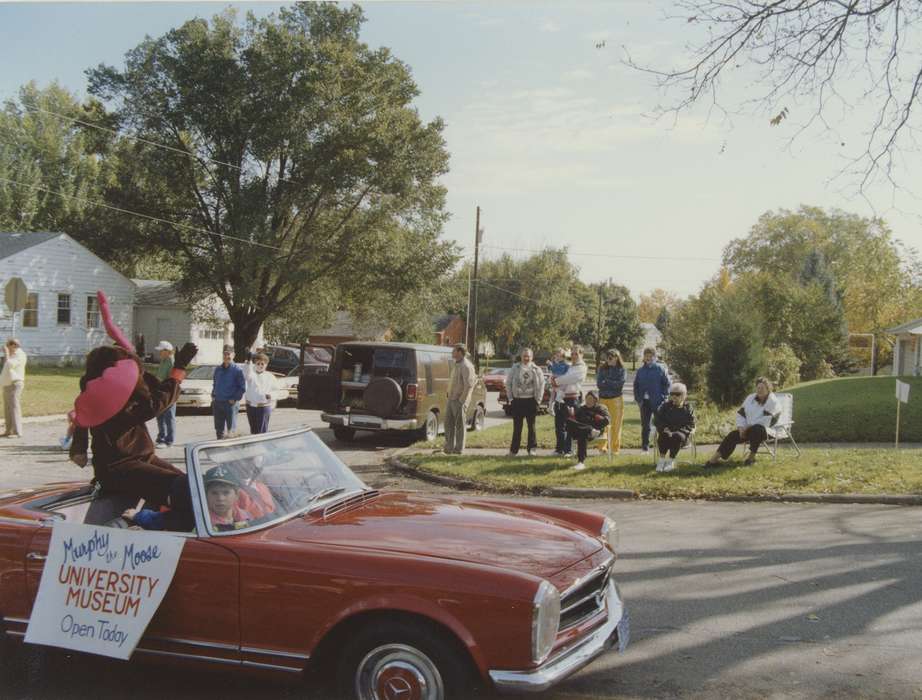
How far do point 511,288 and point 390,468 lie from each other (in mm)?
60206

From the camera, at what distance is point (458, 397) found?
567 inches

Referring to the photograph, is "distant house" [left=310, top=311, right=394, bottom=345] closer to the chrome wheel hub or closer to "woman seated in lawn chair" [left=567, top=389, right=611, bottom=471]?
"woman seated in lawn chair" [left=567, top=389, right=611, bottom=471]

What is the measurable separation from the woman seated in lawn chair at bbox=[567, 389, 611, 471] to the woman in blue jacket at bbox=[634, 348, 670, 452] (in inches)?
52.0

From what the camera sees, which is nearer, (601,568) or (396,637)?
(396,637)

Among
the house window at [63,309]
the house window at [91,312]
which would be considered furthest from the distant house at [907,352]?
the house window at [63,309]

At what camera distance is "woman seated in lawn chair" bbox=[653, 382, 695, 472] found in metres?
12.4

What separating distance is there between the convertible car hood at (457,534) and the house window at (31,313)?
37.2 meters

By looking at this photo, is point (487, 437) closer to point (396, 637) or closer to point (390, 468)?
point (390, 468)

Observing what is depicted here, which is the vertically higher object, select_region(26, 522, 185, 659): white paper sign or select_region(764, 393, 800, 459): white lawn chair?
Answer: select_region(764, 393, 800, 459): white lawn chair

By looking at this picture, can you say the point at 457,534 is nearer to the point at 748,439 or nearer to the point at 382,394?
the point at 748,439

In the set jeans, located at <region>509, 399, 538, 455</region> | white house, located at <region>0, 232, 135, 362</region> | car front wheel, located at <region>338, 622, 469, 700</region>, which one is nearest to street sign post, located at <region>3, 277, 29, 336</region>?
jeans, located at <region>509, 399, 538, 455</region>

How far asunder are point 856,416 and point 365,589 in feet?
55.5

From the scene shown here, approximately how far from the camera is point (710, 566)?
24.1 feet

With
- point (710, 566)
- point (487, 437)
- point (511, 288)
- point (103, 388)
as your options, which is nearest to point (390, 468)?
point (487, 437)
